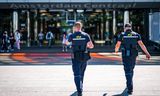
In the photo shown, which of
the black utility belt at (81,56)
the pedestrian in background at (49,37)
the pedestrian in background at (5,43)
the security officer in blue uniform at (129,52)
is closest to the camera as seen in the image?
the black utility belt at (81,56)

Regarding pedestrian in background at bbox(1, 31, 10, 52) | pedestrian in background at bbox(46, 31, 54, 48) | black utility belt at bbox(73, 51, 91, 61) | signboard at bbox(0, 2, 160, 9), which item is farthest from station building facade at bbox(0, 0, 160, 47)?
black utility belt at bbox(73, 51, 91, 61)

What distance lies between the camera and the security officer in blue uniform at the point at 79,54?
33.9 feet

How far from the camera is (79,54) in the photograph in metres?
10.3

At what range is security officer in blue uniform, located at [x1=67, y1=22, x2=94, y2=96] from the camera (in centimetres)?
1034

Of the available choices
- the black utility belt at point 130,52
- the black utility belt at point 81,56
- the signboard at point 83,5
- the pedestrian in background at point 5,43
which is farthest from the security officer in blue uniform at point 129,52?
the signboard at point 83,5

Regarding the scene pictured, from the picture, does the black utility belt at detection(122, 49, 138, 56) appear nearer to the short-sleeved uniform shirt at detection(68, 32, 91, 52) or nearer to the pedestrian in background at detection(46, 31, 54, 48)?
the short-sleeved uniform shirt at detection(68, 32, 91, 52)

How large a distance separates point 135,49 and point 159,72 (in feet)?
17.6

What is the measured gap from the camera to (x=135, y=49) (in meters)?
11.0

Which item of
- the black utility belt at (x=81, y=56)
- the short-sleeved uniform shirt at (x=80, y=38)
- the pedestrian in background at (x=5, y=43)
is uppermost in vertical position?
the short-sleeved uniform shirt at (x=80, y=38)

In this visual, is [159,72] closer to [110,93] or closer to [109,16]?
[110,93]

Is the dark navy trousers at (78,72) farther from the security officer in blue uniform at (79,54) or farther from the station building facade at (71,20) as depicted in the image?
the station building facade at (71,20)

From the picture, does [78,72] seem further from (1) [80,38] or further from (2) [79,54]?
(1) [80,38]

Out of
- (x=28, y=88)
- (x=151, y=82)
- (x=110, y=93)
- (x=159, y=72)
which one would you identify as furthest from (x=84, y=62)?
(x=159, y=72)

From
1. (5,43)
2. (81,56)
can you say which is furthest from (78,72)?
(5,43)
